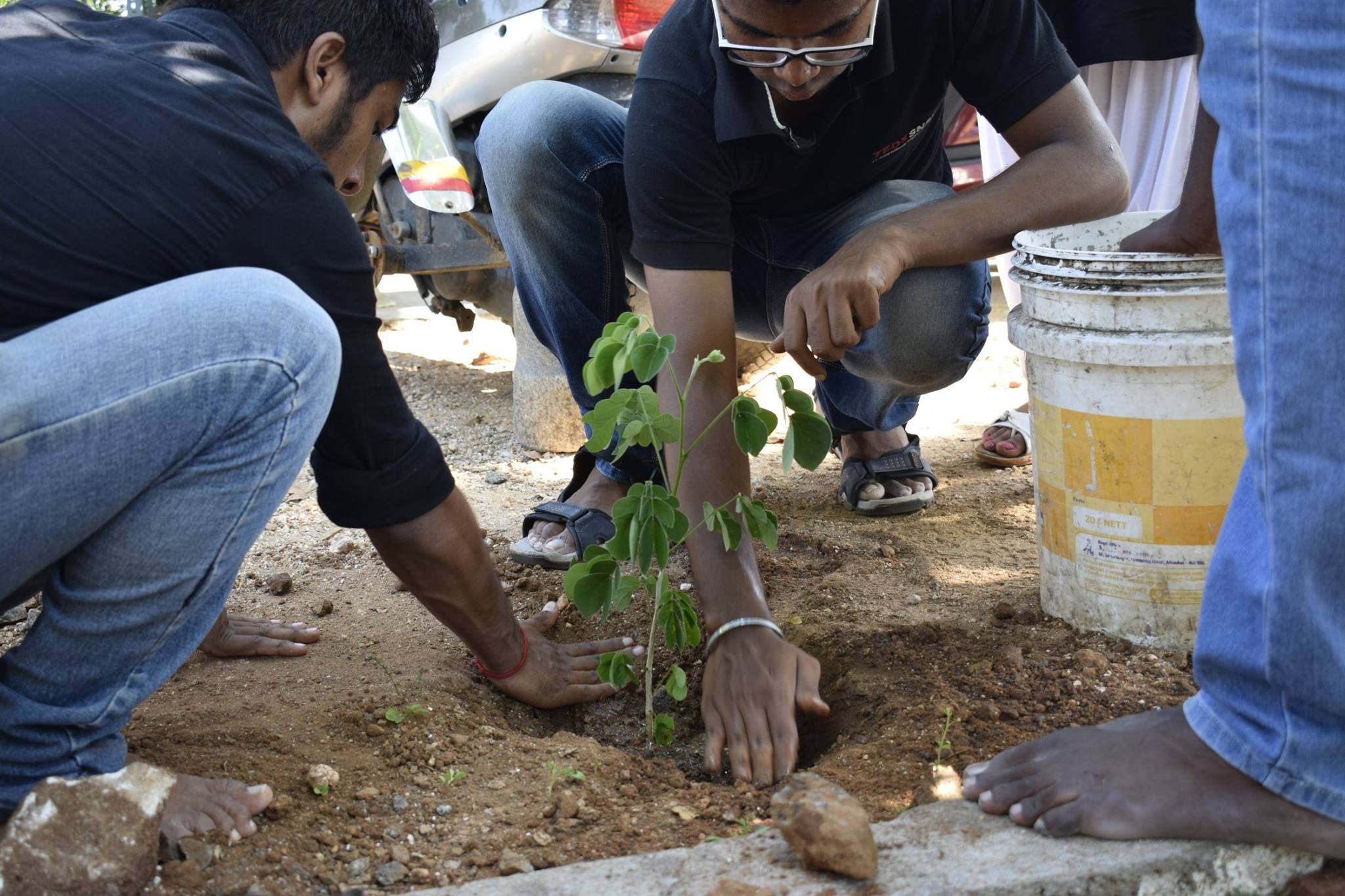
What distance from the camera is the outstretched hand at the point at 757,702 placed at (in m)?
2.00

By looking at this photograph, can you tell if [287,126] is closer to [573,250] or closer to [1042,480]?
[573,250]

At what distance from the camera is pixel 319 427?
5.62ft

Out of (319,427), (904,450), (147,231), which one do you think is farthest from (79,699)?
(904,450)

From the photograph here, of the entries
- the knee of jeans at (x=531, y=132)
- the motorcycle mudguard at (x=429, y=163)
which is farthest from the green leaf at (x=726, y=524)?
the motorcycle mudguard at (x=429, y=163)

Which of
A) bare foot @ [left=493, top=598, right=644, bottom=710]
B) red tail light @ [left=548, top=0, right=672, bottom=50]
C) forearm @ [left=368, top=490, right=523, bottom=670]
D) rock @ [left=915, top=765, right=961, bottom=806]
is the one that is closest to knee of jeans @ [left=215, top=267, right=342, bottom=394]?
forearm @ [left=368, top=490, right=523, bottom=670]

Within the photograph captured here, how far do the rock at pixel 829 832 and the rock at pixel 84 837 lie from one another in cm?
85

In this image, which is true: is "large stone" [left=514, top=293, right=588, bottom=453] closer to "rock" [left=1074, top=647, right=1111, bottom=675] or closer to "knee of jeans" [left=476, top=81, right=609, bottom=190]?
"knee of jeans" [left=476, top=81, right=609, bottom=190]

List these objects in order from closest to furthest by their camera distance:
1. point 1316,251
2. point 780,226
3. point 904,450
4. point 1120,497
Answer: point 1316,251 → point 1120,497 → point 780,226 → point 904,450

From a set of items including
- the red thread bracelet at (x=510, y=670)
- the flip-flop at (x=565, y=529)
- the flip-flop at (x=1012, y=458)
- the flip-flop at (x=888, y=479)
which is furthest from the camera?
the flip-flop at (x=1012, y=458)

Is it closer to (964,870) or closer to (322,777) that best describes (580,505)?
(322,777)

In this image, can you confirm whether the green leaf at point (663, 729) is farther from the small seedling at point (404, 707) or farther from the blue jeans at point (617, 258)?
the blue jeans at point (617, 258)

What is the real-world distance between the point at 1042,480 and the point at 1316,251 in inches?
37.7

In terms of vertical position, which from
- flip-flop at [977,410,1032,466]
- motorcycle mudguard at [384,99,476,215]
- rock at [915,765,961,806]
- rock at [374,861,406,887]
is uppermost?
motorcycle mudguard at [384,99,476,215]

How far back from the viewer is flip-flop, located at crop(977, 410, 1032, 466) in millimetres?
3688
